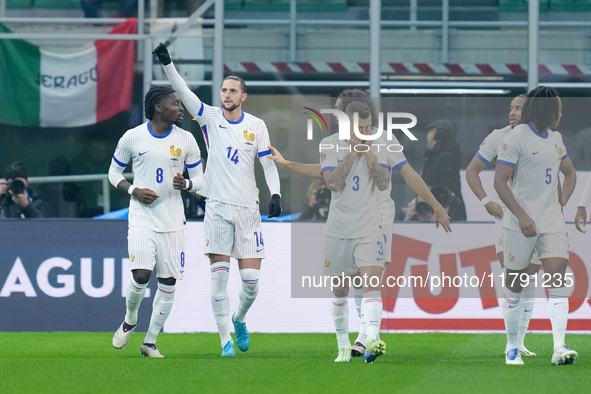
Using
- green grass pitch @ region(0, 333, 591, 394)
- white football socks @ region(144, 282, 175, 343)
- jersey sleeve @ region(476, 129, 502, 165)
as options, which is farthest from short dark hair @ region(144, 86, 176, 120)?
jersey sleeve @ region(476, 129, 502, 165)

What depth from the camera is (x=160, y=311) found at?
8906mm

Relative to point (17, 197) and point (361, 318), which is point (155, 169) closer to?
point (361, 318)

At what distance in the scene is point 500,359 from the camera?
8.64 metres

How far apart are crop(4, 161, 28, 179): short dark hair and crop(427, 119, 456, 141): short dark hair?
4097mm

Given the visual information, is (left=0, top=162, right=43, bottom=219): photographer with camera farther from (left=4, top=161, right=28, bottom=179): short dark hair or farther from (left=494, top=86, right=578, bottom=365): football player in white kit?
(left=494, top=86, right=578, bottom=365): football player in white kit

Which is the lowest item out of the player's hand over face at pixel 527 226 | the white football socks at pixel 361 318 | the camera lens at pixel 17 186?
the white football socks at pixel 361 318

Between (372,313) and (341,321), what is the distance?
1.54 ft

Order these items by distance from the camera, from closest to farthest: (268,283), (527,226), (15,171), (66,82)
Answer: (527,226) → (268,283) → (15,171) → (66,82)

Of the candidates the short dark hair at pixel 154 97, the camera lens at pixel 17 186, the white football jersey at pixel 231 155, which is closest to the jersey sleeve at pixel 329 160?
the white football jersey at pixel 231 155

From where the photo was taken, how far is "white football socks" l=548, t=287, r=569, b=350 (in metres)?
7.94

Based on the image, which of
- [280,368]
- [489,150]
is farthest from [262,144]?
[280,368]

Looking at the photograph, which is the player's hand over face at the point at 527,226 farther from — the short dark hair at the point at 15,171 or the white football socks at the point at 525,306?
the short dark hair at the point at 15,171

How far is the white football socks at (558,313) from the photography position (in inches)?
313

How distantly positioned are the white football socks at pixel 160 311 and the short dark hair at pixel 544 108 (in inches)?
117
